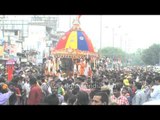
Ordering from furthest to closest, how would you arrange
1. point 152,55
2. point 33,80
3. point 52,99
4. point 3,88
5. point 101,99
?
point 152,55 → point 33,80 → point 3,88 → point 52,99 → point 101,99

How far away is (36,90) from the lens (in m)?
11.4

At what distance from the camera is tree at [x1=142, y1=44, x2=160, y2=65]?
11.5 meters

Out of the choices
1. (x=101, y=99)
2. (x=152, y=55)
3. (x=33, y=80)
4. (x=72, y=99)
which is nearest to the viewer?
(x=101, y=99)

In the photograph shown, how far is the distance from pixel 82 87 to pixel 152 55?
1.16 m

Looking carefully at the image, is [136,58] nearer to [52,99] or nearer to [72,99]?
[72,99]

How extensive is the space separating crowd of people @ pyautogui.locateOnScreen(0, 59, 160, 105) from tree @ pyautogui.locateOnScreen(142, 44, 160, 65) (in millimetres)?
134

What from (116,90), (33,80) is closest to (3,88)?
(33,80)

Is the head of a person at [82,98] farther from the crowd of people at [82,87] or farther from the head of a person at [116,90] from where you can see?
the head of a person at [116,90]

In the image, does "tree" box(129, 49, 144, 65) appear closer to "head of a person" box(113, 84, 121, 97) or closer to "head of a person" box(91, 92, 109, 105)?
"head of a person" box(113, 84, 121, 97)

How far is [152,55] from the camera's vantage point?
1160 cm

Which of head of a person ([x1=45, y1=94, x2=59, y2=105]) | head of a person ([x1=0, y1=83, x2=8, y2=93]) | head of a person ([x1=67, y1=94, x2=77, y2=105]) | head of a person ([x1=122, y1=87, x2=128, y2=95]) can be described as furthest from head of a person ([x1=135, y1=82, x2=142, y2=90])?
head of a person ([x1=0, y1=83, x2=8, y2=93])

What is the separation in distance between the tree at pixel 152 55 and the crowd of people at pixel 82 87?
134 mm

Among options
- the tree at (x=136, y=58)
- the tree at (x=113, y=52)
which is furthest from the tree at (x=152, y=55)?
the tree at (x=113, y=52)
